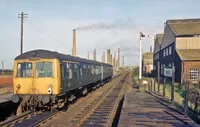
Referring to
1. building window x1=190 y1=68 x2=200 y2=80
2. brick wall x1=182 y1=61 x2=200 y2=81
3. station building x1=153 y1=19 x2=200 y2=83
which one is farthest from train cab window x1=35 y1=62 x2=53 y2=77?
building window x1=190 y1=68 x2=200 y2=80

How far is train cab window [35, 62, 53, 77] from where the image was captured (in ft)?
45.3

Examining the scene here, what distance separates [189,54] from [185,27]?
19.0ft

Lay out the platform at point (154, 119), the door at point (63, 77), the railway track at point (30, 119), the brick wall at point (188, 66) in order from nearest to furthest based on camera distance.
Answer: the platform at point (154, 119) < the railway track at point (30, 119) < the door at point (63, 77) < the brick wall at point (188, 66)

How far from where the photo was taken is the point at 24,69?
46.6 feet

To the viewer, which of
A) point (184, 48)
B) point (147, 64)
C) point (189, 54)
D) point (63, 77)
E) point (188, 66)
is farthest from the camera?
point (147, 64)

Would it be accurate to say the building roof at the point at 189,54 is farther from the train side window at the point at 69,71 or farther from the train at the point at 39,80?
the train at the point at 39,80

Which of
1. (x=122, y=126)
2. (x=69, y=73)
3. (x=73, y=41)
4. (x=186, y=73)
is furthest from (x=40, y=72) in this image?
(x=73, y=41)

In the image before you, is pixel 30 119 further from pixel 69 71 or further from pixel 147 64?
pixel 147 64

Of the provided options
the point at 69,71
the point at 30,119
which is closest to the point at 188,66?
A: the point at 69,71

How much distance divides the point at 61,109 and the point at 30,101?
6.61 ft

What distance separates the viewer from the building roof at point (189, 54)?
32.7 metres

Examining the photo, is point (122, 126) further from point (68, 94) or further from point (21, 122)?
point (68, 94)

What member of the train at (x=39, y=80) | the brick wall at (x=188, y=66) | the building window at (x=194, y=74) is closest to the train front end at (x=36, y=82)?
the train at (x=39, y=80)

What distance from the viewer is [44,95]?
13.6 metres
